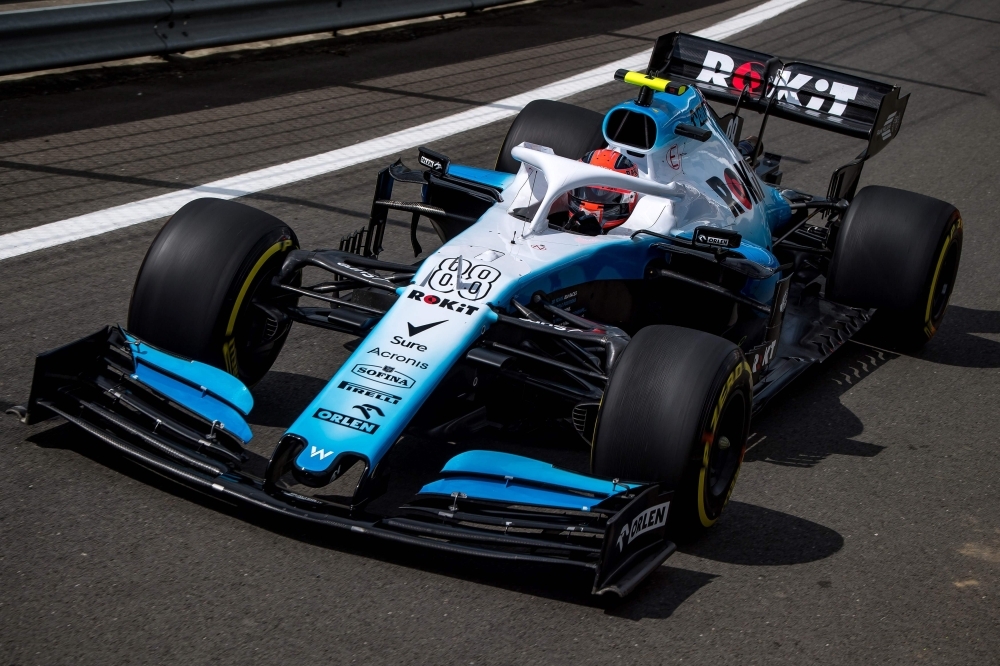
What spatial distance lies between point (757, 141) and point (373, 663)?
5.03m

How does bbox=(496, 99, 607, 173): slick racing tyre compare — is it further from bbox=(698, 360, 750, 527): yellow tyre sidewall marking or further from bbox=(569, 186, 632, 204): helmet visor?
bbox=(698, 360, 750, 527): yellow tyre sidewall marking

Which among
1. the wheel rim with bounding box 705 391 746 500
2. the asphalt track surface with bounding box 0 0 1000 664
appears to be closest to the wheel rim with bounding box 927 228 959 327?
the asphalt track surface with bounding box 0 0 1000 664

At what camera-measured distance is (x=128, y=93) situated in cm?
971

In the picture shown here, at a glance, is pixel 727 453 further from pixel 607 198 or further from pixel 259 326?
pixel 259 326

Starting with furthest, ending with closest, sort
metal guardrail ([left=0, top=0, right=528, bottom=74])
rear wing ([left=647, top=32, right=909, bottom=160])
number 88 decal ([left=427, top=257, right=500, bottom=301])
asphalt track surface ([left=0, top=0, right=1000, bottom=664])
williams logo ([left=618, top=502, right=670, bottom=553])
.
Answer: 1. metal guardrail ([left=0, top=0, right=528, bottom=74])
2. rear wing ([left=647, top=32, right=909, bottom=160])
3. number 88 decal ([left=427, top=257, right=500, bottom=301])
4. williams logo ([left=618, top=502, right=670, bottom=553])
5. asphalt track surface ([left=0, top=0, right=1000, bottom=664])

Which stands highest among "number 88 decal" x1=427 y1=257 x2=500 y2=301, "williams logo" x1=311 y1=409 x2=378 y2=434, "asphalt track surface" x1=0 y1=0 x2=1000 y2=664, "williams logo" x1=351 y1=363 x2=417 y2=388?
"number 88 decal" x1=427 y1=257 x2=500 y2=301

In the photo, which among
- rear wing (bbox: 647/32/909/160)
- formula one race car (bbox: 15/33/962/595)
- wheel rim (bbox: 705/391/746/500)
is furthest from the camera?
rear wing (bbox: 647/32/909/160)

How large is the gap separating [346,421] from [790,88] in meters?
4.62

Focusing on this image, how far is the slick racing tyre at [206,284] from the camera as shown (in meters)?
4.85

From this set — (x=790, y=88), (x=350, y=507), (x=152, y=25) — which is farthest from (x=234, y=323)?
(x=152, y=25)

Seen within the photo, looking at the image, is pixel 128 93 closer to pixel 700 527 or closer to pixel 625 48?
pixel 625 48

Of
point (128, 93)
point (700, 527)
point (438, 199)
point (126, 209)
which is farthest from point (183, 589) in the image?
point (128, 93)

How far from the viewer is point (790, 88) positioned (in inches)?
302

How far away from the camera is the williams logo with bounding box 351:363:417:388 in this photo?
441cm
